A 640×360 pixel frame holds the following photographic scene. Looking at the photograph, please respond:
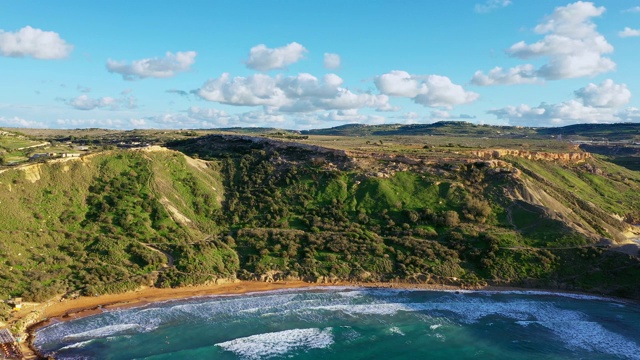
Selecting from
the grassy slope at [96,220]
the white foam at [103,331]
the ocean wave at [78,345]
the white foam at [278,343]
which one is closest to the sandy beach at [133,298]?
the grassy slope at [96,220]

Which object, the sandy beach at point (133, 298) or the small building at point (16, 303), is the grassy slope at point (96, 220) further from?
the sandy beach at point (133, 298)

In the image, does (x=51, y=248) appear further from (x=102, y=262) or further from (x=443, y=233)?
(x=443, y=233)

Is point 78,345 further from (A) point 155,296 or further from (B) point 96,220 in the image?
(B) point 96,220

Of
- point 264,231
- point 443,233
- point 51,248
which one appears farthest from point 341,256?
point 51,248

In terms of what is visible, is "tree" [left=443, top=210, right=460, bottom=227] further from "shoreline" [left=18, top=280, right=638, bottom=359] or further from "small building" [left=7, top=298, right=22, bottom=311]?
"small building" [left=7, top=298, right=22, bottom=311]

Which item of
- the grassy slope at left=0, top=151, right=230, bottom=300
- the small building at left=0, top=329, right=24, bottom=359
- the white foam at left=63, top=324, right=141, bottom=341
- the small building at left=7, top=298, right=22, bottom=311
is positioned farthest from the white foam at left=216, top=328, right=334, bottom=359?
the small building at left=7, top=298, right=22, bottom=311

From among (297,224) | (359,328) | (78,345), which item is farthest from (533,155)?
(78,345)
